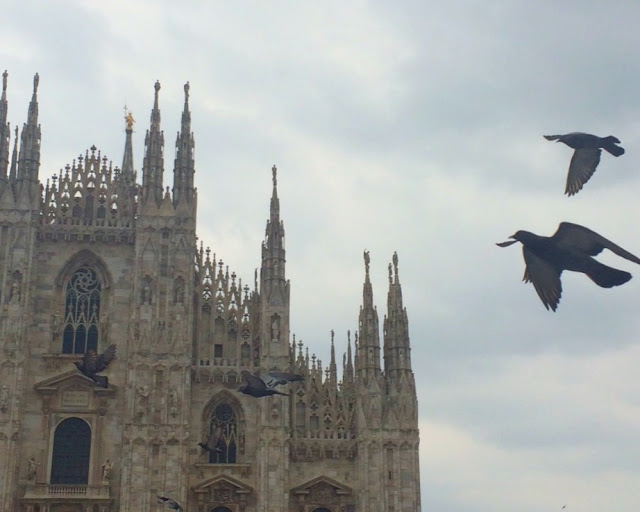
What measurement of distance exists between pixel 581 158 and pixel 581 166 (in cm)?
13

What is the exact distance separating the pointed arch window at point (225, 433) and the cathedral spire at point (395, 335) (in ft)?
24.5

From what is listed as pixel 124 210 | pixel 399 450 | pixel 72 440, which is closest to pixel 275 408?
pixel 399 450

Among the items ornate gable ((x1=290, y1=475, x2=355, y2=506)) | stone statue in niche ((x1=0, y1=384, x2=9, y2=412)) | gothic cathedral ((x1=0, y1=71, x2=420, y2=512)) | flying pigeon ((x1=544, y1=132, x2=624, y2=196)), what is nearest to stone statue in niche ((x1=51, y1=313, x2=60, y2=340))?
gothic cathedral ((x1=0, y1=71, x2=420, y2=512))

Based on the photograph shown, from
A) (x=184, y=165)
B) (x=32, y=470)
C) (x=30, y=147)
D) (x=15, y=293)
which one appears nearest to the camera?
(x=32, y=470)

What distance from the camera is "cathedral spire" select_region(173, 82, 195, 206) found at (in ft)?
158

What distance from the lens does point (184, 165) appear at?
159 ft

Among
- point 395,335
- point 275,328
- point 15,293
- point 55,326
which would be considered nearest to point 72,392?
point 55,326

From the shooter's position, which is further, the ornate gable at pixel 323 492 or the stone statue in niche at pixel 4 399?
the ornate gable at pixel 323 492

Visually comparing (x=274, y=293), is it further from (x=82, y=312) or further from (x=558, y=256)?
(x=558, y=256)

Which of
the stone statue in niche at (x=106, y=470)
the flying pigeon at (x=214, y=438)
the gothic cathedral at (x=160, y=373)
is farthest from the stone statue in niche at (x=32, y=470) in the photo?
the flying pigeon at (x=214, y=438)

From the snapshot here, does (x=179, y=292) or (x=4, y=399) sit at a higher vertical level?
(x=179, y=292)

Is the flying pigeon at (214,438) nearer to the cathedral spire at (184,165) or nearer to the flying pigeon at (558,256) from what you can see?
the cathedral spire at (184,165)

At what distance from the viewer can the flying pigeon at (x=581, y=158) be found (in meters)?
14.2

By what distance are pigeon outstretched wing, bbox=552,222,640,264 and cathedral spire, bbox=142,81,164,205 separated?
3612cm
